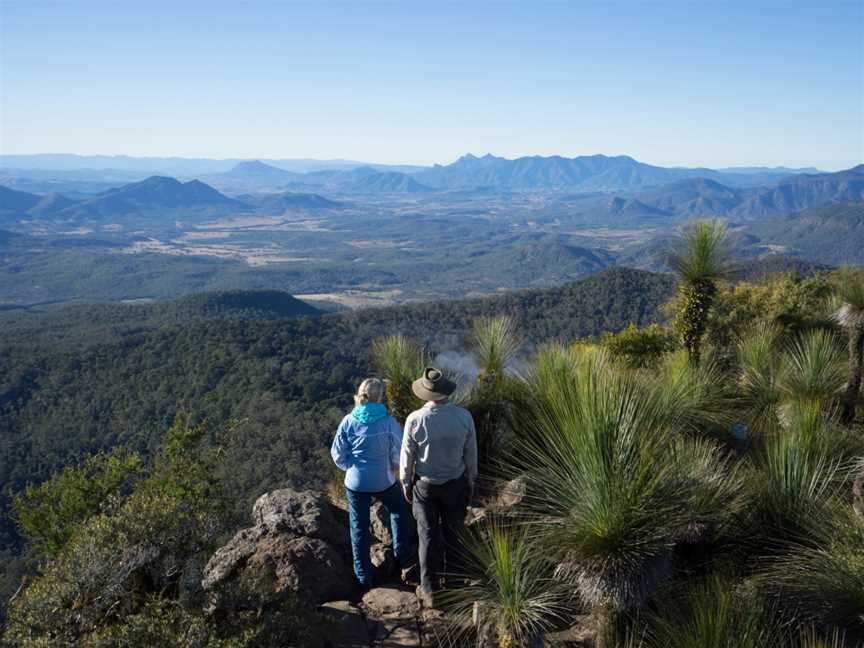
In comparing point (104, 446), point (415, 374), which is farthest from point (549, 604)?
point (104, 446)

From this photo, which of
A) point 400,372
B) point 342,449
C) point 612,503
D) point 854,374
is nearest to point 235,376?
point 400,372

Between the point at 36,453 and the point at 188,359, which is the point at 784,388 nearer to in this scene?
the point at 36,453

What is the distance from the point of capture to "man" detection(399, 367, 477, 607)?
13.3 feet

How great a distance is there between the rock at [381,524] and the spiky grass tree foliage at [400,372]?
92 centimetres

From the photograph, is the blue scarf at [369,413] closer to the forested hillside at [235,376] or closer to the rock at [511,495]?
the rock at [511,495]

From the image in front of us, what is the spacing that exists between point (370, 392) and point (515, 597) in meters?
1.79

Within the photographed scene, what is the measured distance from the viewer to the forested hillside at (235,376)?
38.9 metres

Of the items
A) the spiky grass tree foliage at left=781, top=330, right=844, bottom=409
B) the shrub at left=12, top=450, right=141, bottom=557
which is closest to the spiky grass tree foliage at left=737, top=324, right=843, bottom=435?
the spiky grass tree foliage at left=781, top=330, right=844, bottom=409

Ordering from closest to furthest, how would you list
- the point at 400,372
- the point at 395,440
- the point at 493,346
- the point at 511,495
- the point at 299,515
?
the point at 395,440 → the point at 511,495 → the point at 299,515 → the point at 400,372 → the point at 493,346

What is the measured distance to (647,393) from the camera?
169 inches

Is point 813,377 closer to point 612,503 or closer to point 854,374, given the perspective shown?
point 854,374

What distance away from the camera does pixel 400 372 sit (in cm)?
608

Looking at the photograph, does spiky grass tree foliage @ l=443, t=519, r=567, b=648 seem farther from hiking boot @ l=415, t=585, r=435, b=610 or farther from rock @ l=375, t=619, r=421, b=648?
hiking boot @ l=415, t=585, r=435, b=610

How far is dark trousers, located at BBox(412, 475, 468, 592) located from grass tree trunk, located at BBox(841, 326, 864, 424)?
5.65 m
